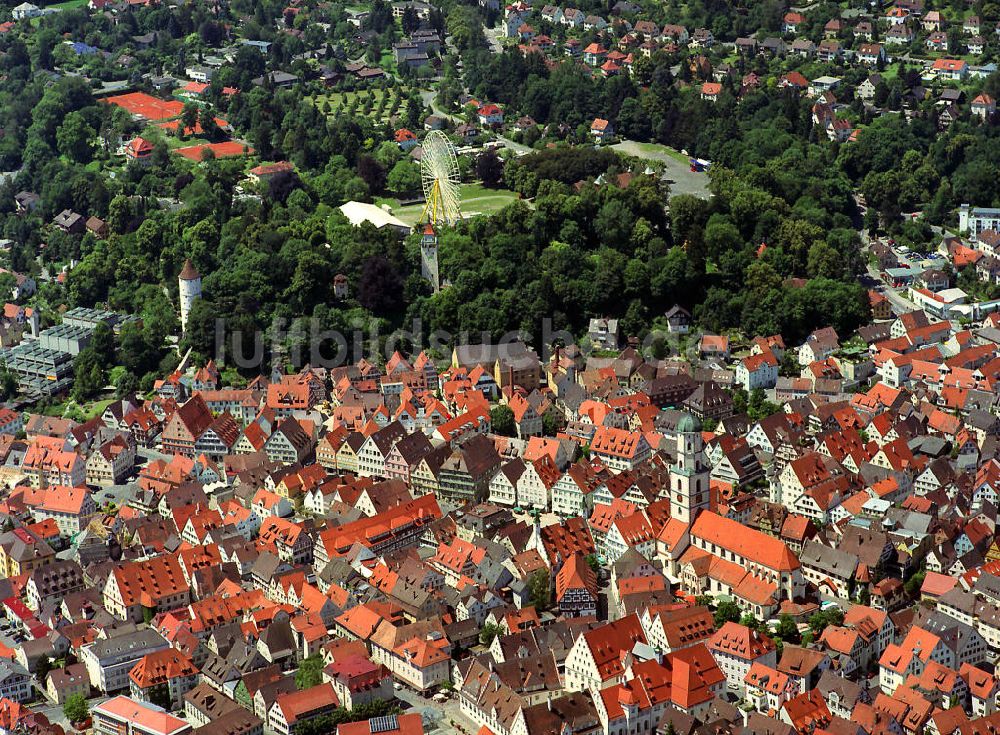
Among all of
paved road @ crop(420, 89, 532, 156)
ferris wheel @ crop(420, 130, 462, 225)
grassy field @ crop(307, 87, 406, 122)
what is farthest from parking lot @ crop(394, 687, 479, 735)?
grassy field @ crop(307, 87, 406, 122)

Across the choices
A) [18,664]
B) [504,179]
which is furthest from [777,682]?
[504,179]


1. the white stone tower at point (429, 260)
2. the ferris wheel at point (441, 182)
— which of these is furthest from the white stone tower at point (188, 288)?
the ferris wheel at point (441, 182)

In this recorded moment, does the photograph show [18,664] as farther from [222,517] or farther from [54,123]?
[54,123]

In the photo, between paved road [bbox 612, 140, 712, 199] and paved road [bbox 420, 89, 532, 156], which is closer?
paved road [bbox 612, 140, 712, 199]

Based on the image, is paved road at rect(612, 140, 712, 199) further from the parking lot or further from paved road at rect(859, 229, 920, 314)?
the parking lot

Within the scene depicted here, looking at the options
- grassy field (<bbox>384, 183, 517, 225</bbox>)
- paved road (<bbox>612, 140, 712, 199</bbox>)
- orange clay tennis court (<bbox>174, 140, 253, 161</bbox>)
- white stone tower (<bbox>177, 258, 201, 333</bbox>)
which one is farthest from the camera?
orange clay tennis court (<bbox>174, 140, 253, 161</bbox>)

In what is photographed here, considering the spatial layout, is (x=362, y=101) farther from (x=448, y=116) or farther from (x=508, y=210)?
(x=508, y=210)
